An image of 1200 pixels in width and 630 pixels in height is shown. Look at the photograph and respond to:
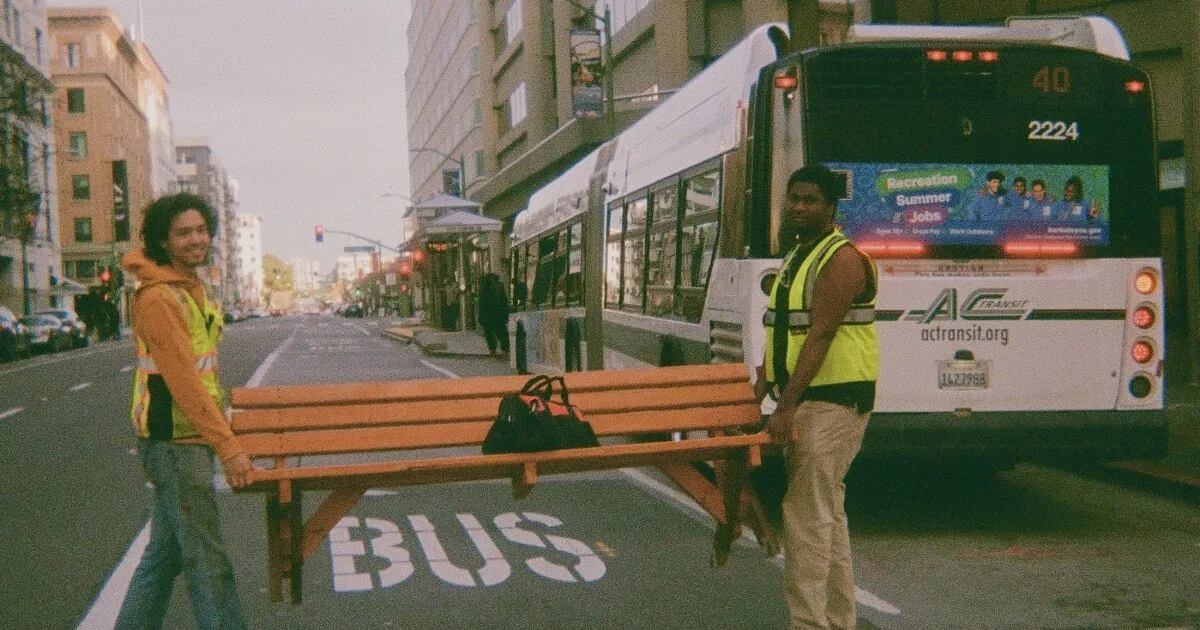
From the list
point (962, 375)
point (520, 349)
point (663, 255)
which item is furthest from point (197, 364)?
point (520, 349)

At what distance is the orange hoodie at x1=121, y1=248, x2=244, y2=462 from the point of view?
418 centimetres

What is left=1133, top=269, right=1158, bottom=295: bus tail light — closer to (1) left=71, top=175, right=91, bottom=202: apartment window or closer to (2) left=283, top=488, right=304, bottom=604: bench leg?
(2) left=283, top=488, right=304, bottom=604: bench leg

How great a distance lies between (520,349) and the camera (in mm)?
19625

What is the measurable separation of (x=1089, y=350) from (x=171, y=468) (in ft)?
18.0

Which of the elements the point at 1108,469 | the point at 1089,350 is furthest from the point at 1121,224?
the point at 1108,469

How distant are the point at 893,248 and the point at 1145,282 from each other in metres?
1.61

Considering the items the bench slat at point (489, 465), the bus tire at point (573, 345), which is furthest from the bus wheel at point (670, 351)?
the bus tire at point (573, 345)

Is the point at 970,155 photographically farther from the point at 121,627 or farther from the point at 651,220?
the point at 121,627

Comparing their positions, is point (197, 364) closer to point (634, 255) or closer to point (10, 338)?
point (634, 255)

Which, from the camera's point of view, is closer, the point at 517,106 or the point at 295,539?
the point at 295,539

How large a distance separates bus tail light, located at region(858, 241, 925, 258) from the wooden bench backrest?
1768 mm

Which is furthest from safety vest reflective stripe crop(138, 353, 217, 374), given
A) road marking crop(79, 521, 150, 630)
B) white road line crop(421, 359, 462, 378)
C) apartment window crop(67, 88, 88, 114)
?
apartment window crop(67, 88, 88, 114)

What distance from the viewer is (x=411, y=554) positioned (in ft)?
24.2

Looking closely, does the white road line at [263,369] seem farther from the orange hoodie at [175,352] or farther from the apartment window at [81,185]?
the apartment window at [81,185]
